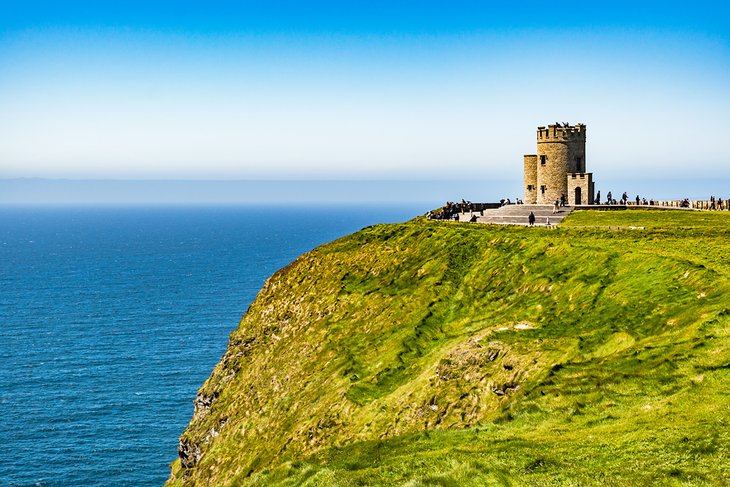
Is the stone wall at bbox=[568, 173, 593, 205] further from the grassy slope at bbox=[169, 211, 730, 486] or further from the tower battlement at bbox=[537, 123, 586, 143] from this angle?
the grassy slope at bbox=[169, 211, 730, 486]

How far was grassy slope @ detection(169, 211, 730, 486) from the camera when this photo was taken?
1727cm

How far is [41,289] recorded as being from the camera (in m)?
133

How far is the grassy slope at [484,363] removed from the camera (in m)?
17.3

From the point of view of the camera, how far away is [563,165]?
78812 millimetres

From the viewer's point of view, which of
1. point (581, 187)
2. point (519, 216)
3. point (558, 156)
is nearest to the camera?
point (519, 216)

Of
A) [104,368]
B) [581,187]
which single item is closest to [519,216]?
[581,187]

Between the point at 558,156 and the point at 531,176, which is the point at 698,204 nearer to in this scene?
the point at 558,156

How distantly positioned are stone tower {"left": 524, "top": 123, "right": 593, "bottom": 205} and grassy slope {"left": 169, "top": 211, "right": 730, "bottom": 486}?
24822 millimetres

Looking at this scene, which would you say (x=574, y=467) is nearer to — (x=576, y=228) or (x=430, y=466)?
(x=430, y=466)

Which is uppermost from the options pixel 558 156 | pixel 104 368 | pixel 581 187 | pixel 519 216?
pixel 558 156

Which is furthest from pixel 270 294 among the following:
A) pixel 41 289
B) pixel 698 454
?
pixel 41 289

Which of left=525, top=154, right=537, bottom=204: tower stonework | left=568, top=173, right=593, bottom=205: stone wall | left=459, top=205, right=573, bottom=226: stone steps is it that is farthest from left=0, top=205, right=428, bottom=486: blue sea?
left=568, top=173, right=593, bottom=205: stone wall

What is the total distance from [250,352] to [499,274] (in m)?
19.0

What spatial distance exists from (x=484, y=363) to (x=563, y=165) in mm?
56483
